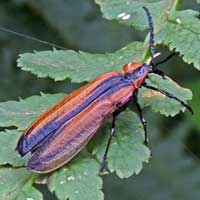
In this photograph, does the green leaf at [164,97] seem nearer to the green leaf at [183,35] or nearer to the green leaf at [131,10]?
the green leaf at [183,35]

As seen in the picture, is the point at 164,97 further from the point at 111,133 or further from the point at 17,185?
the point at 17,185

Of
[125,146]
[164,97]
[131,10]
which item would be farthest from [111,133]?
[131,10]

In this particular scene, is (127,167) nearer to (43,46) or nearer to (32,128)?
(32,128)

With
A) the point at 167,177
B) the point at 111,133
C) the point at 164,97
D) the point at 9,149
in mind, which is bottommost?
the point at 167,177

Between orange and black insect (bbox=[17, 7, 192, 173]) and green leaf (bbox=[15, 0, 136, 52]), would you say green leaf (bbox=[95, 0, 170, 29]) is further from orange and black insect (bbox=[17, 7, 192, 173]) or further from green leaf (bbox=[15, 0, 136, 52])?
green leaf (bbox=[15, 0, 136, 52])

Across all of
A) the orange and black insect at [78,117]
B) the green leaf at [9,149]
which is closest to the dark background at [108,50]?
the orange and black insect at [78,117]
